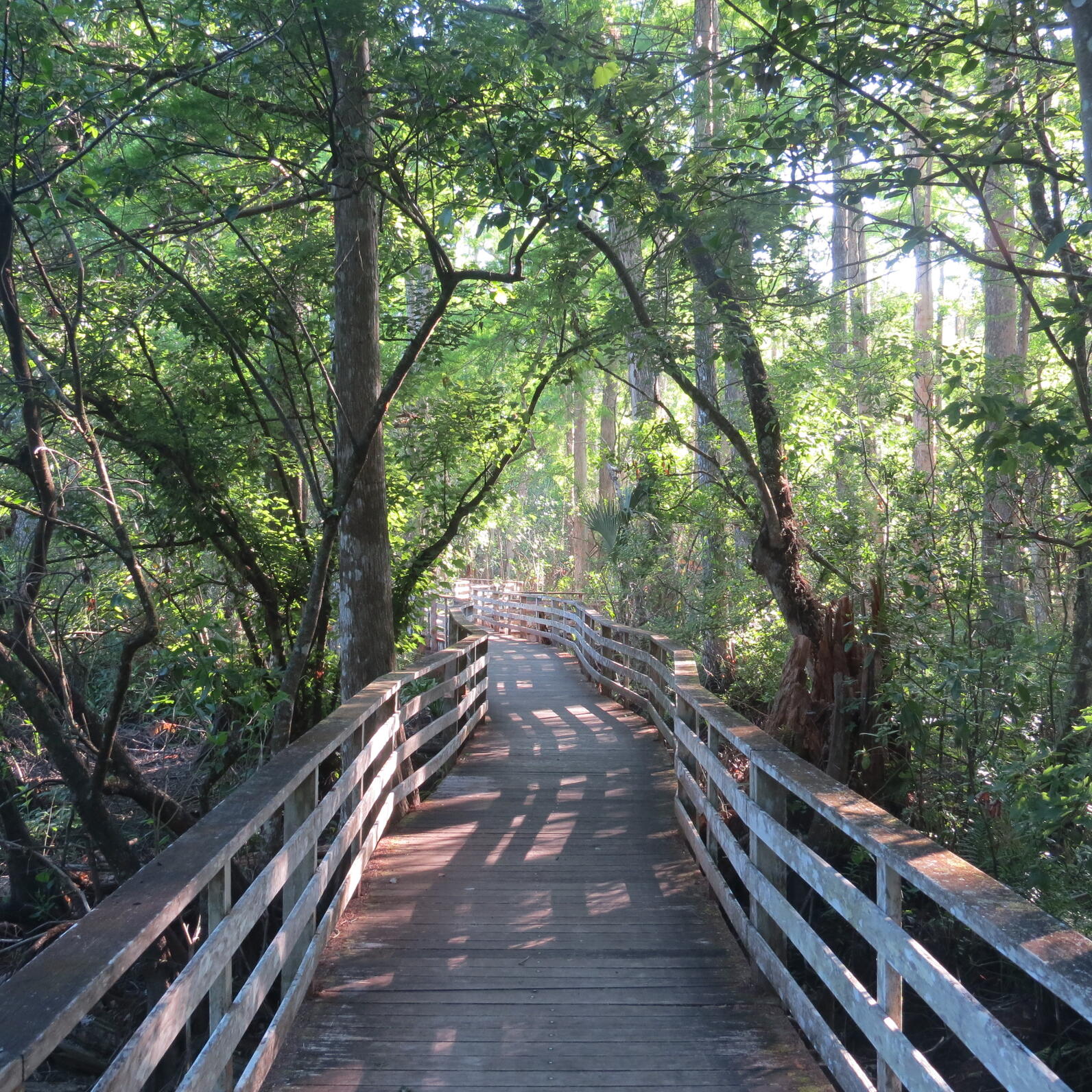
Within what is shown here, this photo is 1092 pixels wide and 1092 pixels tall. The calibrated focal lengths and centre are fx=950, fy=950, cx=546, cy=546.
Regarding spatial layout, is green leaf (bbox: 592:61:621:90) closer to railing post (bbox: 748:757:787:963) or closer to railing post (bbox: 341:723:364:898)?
railing post (bbox: 748:757:787:963)

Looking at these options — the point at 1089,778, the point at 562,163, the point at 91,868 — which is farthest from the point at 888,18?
the point at 91,868

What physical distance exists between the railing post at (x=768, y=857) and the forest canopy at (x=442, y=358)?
1221 mm

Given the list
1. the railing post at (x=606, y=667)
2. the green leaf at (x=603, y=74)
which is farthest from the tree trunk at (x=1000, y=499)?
the railing post at (x=606, y=667)

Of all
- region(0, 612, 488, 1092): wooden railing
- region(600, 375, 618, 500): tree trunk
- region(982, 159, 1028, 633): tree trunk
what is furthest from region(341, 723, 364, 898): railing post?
region(600, 375, 618, 500): tree trunk

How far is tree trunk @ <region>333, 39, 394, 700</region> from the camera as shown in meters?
7.77

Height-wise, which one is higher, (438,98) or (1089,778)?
(438,98)

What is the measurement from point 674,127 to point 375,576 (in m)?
5.16

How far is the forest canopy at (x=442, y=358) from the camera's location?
5.20m

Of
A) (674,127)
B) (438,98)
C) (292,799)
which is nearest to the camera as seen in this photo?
(292,799)

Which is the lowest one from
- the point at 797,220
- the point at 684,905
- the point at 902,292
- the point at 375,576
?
the point at 684,905

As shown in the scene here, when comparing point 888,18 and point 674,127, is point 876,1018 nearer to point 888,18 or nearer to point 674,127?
point 888,18

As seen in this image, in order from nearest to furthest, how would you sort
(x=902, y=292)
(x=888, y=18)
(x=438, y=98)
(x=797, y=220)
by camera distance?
(x=888, y=18), (x=438, y=98), (x=797, y=220), (x=902, y=292)

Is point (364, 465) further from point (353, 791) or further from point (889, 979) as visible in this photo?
point (889, 979)

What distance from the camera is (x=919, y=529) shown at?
797 centimetres
